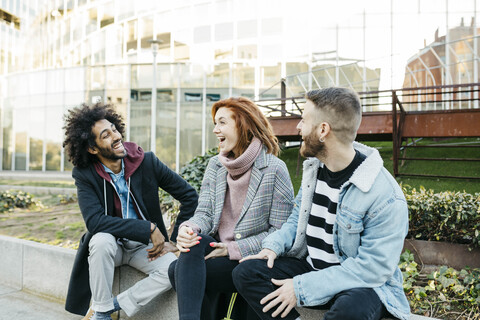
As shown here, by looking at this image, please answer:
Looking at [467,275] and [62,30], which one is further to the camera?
[62,30]

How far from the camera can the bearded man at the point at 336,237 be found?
1889 millimetres

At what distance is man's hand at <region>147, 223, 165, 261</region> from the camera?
306 cm

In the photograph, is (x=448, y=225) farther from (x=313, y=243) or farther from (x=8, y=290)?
(x=8, y=290)

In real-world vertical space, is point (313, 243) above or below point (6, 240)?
above

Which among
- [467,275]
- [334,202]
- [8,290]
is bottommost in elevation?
[8,290]

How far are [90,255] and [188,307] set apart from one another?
1051 millimetres

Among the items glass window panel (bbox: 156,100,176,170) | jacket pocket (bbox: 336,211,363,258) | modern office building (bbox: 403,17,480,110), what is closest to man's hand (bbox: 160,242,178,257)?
jacket pocket (bbox: 336,211,363,258)

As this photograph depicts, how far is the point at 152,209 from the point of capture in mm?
3400

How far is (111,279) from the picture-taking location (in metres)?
2.98

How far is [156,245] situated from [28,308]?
5.06ft

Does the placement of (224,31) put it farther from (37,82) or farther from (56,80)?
(37,82)

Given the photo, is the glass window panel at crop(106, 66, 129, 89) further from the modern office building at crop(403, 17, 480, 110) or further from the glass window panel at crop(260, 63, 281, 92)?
the modern office building at crop(403, 17, 480, 110)

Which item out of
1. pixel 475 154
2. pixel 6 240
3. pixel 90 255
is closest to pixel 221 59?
pixel 475 154

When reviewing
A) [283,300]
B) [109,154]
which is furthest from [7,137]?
[283,300]
